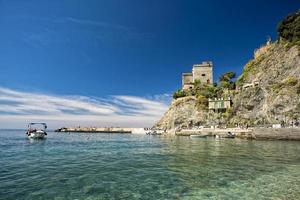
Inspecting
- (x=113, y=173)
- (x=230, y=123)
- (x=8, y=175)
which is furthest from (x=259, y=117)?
(x=8, y=175)

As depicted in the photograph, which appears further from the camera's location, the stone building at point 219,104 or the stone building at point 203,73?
the stone building at point 203,73

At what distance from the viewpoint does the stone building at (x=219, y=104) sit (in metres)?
86.2

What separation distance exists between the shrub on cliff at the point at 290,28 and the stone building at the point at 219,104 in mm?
28252

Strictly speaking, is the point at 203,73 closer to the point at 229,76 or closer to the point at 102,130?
the point at 229,76

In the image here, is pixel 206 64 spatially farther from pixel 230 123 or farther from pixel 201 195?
pixel 201 195

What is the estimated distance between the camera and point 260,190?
12.2m

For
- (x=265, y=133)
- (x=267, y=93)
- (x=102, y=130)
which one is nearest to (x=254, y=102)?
(x=267, y=93)

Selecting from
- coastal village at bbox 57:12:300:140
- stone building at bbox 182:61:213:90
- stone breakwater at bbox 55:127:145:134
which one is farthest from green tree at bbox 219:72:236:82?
stone breakwater at bbox 55:127:145:134

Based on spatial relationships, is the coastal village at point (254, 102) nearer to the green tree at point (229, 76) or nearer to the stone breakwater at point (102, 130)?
the green tree at point (229, 76)

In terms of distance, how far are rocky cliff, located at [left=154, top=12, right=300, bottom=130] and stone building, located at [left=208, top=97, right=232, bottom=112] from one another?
2.20 metres

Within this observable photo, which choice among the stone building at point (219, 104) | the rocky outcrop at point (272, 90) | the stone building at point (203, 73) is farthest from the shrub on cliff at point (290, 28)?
the stone building at point (203, 73)

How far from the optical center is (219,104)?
287 feet

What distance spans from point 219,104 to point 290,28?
3469 cm

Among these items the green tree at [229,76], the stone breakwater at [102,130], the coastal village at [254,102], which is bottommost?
the stone breakwater at [102,130]
